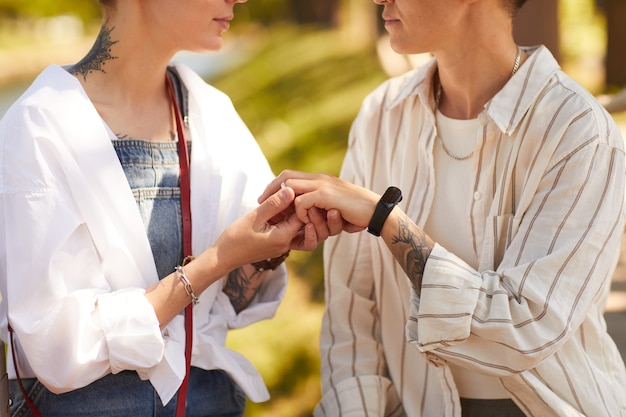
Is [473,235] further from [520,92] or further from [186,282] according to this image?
[186,282]

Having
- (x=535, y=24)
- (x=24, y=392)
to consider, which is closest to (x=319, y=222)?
(x=24, y=392)

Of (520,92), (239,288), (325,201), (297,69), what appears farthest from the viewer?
(297,69)

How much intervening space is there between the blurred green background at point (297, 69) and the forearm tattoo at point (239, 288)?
58.0 inches

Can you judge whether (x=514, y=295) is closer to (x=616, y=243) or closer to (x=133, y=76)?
(x=616, y=243)

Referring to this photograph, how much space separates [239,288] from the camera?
283 centimetres

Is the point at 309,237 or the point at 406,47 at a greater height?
the point at 406,47

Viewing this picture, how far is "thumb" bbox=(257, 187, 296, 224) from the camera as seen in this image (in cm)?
256

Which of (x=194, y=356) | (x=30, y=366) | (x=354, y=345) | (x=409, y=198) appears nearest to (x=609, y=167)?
(x=409, y=198)

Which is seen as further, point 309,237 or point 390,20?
point 390,20

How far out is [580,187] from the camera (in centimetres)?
250

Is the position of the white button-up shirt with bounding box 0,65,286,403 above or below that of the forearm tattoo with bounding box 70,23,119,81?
below

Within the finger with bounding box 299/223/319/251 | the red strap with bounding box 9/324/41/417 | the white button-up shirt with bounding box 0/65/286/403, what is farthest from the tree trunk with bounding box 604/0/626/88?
the red strap with bounding box 9/324/41/417

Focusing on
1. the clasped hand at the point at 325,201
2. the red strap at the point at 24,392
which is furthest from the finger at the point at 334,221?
the red strap at the point at 24,392

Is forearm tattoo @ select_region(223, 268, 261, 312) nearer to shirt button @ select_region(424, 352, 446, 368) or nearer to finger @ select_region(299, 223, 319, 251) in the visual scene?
finger @ select_region(299, 223, 319, 251)
